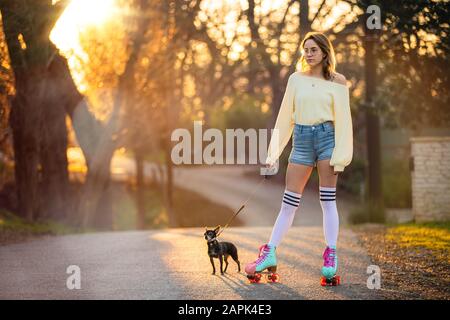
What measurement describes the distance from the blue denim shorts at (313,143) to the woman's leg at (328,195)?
77 mm

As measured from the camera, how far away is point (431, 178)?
1520 cm

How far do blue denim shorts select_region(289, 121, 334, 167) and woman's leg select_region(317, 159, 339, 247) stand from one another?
0.08m

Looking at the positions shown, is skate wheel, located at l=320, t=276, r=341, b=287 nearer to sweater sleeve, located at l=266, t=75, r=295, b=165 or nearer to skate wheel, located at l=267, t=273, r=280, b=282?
skate wheel, located at l=267, t=273, r=280, b=282

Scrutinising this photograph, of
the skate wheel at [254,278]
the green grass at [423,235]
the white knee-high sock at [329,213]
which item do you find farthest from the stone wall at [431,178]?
the skate wheel at [254,278]

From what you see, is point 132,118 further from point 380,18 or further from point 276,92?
point 276,92

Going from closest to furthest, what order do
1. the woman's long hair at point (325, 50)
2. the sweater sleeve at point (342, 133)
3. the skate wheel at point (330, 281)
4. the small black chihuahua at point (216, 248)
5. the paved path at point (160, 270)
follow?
the paved path at point (160, 270)
the sweater sleeve at point (342, 133)
the woman's long hair at point (325, 50)
the skate wheel at point (330, 281)
the small black chihuahua at point (216, 248)

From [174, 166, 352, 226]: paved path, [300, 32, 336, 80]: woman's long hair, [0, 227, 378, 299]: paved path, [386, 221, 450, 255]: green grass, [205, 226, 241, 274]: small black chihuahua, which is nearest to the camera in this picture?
[0, 227, 378, 299]: paved path

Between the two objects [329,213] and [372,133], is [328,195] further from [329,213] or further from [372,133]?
[372,133]

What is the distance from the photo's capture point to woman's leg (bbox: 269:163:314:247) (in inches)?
282

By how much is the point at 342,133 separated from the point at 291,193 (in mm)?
681

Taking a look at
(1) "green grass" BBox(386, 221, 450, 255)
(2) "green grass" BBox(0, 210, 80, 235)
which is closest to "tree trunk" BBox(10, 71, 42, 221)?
(2) "green grass" BBox(0, 210, 80, 235)

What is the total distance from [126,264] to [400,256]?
316 centimetres

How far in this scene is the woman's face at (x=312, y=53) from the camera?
706 cm

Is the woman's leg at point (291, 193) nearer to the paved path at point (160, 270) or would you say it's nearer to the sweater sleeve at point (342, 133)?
the sweater sleeve at point (342, 133)
